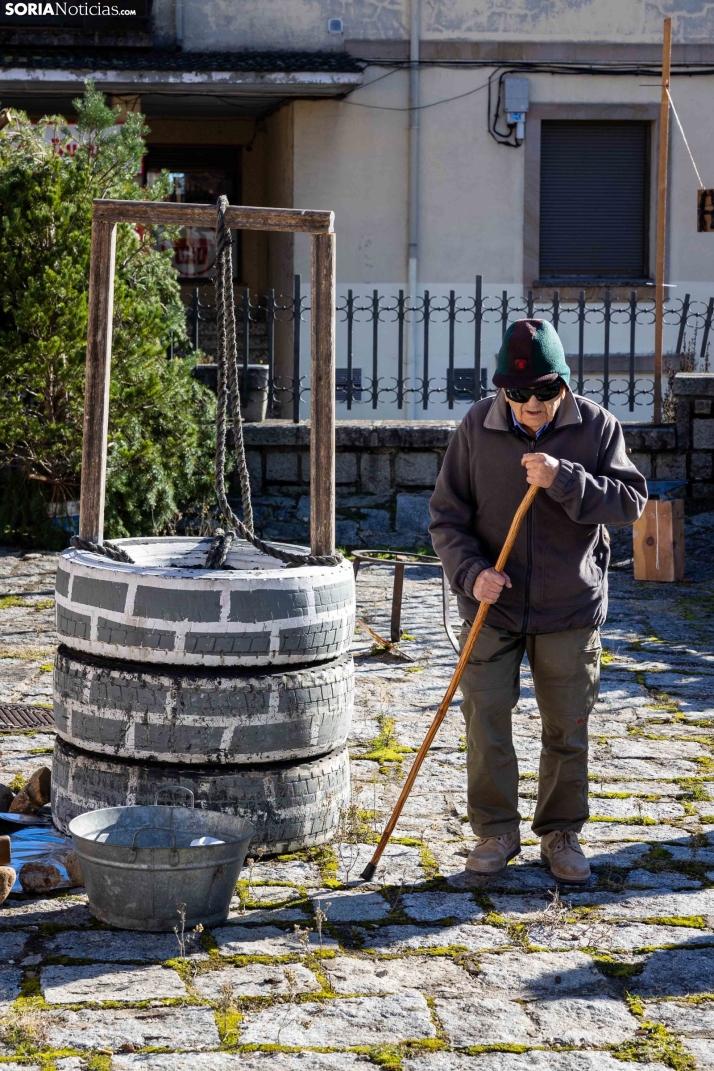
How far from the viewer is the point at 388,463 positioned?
36.2ft

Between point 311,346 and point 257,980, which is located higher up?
point 311,346

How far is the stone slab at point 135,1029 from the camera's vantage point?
315cm

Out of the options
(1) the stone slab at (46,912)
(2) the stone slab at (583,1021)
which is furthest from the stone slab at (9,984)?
(2) the stone slab at (583,1021)

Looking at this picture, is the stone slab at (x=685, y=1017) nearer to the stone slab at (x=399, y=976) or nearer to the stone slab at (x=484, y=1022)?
the stone slab at (x=484, y=1022)

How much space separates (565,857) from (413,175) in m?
11.4

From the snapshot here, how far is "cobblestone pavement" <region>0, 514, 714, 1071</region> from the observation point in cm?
316

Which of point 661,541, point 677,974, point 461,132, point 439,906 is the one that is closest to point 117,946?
point 439,906

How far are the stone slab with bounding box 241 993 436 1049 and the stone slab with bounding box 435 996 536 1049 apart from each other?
0.05 m

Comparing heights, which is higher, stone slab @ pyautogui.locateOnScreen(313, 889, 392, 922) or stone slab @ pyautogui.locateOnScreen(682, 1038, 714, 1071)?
stone slab @ pyautogui.locateOnScreen(313, 889, 392, 922)

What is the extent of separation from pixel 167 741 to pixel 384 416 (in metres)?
10.8

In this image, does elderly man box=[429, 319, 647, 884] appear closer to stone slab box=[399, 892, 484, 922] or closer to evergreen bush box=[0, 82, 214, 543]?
stone slab box=[399, 892, 484, 922]

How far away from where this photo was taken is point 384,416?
48.6 ft

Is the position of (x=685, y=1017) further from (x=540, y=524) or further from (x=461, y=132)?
(x=461, y=132)
